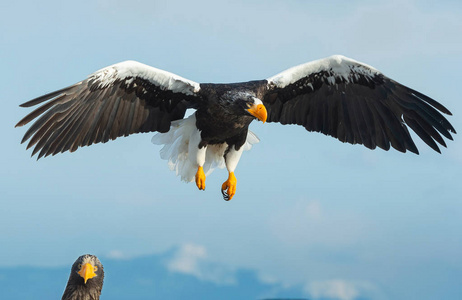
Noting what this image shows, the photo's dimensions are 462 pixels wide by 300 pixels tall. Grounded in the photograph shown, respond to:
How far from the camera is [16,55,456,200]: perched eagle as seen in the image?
8445 millimetres

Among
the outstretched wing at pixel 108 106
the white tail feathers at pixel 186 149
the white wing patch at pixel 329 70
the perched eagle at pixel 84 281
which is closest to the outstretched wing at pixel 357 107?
the white wing patch at pixel 329 70

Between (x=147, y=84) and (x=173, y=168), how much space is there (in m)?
1.37

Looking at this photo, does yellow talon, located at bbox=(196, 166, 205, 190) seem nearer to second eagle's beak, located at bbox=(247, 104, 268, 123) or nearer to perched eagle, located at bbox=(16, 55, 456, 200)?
perched eagle, located at bbox=(16, 55, 456, 200)

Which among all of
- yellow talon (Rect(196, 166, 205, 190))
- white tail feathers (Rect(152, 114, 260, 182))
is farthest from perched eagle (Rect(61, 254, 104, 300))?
white tail feathers (Rect(152, 114, 260, 182))

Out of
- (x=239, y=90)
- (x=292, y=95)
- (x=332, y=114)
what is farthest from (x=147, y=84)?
(x=332, y=114)

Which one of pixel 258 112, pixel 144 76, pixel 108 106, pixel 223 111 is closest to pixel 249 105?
pixel 258 112

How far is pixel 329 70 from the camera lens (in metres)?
8.98

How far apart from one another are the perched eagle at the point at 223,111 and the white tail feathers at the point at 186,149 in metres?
0.01

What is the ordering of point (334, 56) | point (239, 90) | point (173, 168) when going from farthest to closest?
point (173, 168)
point (334, 56)
point (239, 90)

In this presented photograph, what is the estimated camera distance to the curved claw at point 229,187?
364 inches

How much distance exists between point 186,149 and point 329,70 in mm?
2113

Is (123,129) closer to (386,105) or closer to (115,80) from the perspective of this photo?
(115,80)

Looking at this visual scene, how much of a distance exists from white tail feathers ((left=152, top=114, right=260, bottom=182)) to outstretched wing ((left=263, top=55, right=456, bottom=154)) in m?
0.77

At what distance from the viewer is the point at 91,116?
28.4ft
